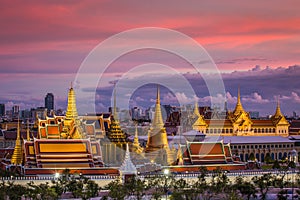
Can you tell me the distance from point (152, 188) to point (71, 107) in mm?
10250

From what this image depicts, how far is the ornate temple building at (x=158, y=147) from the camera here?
131 ft

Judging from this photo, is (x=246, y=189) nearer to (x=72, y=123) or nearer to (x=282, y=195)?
(x=282, y=195)

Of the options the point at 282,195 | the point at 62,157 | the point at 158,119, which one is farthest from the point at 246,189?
the point at 158,119

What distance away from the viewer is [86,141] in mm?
36719

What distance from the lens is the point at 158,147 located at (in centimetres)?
4097

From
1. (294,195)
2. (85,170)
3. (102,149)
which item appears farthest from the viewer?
(102,149)

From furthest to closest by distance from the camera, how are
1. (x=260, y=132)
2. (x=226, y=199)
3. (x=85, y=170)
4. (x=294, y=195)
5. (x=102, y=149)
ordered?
(x=260, y=132)
(x=102, y=149)
(x=85, y=170)
(x=294, y=195)
(x=226, y=199)

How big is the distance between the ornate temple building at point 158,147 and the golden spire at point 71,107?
15.5 ft

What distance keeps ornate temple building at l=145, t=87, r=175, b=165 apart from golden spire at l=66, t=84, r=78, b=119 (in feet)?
15.5

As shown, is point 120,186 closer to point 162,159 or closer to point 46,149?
→ point 46,149

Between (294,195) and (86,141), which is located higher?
(86,141)

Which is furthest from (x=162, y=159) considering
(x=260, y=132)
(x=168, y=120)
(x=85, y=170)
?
(x=168, y=120)

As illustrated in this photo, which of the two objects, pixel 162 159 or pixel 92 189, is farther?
pixel 162 159

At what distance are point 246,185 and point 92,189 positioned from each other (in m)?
6.87
